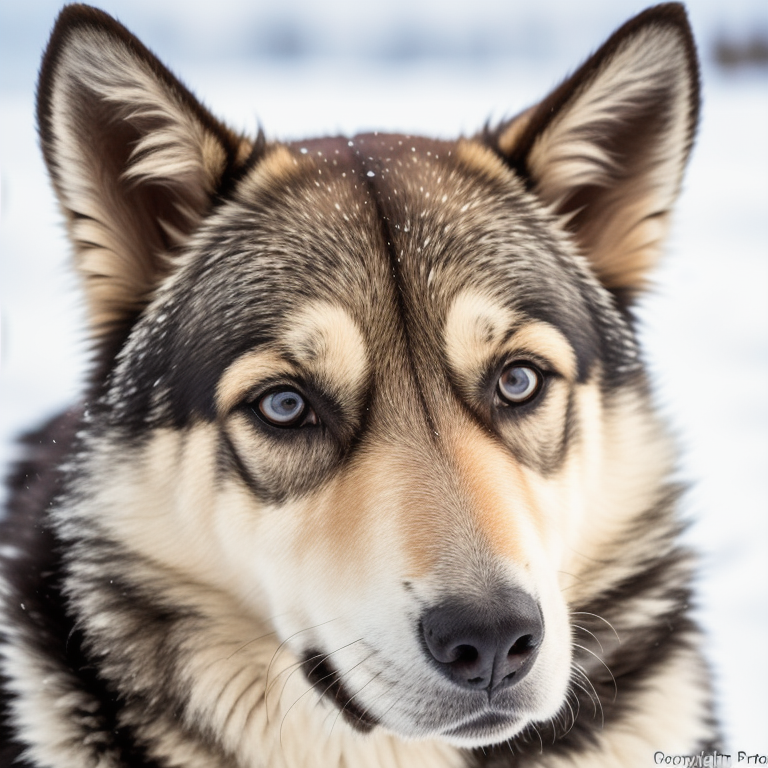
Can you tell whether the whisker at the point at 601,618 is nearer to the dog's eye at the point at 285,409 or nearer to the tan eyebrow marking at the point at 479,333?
the tan eyebrow marking at the point at 479,333

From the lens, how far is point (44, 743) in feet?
8.01

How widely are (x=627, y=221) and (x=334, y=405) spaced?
1249 mm

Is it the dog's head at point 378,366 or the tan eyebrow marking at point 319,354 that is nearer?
the dog's head at point 378,366

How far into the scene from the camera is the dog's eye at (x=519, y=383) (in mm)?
2500

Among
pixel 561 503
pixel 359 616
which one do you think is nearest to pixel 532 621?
pixel 359 616

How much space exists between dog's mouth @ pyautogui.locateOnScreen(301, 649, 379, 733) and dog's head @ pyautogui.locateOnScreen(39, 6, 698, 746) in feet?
0.04

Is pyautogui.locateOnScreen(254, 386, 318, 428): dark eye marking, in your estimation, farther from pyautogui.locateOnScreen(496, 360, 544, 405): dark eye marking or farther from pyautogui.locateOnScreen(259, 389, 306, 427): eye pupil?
pyautogui.locateOnScreen(496, 360, 544, 405): dark eye marking

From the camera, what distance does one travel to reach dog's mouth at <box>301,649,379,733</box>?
2227 mm

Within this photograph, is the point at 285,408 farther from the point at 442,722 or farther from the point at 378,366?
the point at 442,722

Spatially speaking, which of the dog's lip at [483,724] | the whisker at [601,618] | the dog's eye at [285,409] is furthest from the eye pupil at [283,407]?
the whisker at [601,618]

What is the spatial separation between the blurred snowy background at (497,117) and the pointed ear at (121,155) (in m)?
0.09

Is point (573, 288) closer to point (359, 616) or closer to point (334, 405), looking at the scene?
point (334, 405)

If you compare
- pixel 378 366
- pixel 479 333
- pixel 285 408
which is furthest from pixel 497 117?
pixel 285 408

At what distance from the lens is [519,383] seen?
252 cm
